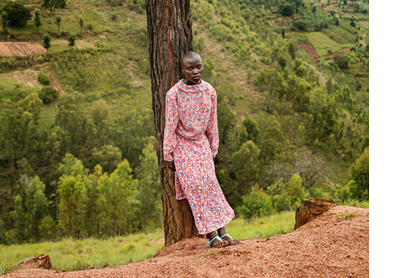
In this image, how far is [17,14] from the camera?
4903 cm

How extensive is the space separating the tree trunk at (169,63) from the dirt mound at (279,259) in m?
0.51

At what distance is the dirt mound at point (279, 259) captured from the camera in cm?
297

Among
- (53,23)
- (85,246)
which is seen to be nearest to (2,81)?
(53,23)

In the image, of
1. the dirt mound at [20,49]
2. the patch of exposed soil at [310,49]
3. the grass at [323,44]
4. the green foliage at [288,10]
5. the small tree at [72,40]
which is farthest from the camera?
the green foliage at [288,10]

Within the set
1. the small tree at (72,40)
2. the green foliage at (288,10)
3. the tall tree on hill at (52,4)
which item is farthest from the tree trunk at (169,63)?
the green foliage at (288,10)

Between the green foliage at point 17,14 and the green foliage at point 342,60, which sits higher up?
the green foliage at point 17,14

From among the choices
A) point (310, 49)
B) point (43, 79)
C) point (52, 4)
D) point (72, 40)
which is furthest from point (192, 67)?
point (310, 49)

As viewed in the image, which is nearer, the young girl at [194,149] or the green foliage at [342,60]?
the young girl at [194,149]

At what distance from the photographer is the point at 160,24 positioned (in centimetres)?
439

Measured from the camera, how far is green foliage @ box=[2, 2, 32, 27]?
4852cm

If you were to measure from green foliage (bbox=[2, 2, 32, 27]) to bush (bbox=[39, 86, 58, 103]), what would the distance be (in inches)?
620

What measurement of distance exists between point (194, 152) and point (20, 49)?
50.6 meters

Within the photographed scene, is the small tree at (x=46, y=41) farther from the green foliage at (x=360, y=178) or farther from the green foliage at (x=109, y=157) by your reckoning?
the green foliage at (x=360, y=178)
